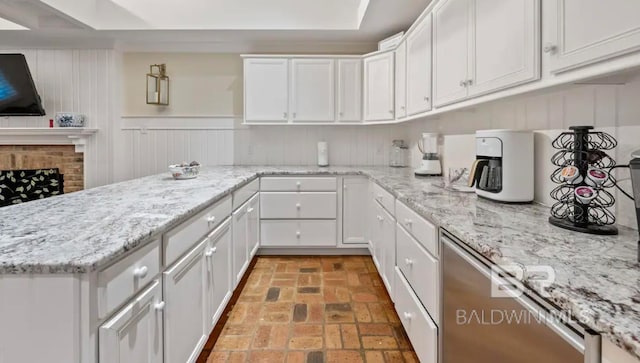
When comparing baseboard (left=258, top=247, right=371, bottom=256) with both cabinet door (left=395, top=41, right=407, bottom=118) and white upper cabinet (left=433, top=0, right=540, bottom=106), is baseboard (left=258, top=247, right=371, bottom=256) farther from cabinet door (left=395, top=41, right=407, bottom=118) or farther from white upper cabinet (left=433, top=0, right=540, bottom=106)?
white upper cabinet (left=433, top=0, right=540, bottom=106)

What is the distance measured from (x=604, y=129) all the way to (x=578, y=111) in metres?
0.17

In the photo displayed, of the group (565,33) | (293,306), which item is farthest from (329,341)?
(565,33)

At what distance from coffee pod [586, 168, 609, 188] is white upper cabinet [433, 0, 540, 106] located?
0.40 metres

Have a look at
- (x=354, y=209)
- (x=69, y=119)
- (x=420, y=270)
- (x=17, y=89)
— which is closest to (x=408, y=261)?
(x=420, y=270)

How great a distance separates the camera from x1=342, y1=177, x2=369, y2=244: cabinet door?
3846 millimetres

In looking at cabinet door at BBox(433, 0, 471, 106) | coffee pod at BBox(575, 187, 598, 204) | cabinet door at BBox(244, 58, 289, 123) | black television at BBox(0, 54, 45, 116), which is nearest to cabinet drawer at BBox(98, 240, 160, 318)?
coffee pod at BBox(575, 187, 598, 204)

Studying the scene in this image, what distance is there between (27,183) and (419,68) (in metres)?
4.83

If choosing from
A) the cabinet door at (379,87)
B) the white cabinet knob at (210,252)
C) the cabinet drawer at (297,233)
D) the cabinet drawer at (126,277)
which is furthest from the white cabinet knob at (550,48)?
the cabinet drawer at (297,233)

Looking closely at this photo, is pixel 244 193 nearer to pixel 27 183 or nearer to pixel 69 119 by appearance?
pixel 69 119

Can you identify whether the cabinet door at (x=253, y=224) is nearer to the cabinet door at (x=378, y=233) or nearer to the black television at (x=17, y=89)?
the cabinet door at (x=378, y=233)

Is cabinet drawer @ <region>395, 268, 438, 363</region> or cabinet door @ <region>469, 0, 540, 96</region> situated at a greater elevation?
cabinet door @ <region>469, 0, 540, 96</region>

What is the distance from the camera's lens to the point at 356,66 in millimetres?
4164

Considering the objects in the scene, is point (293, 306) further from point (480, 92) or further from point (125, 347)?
point (480, 92)

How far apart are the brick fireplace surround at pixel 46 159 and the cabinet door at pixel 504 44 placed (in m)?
4.68
